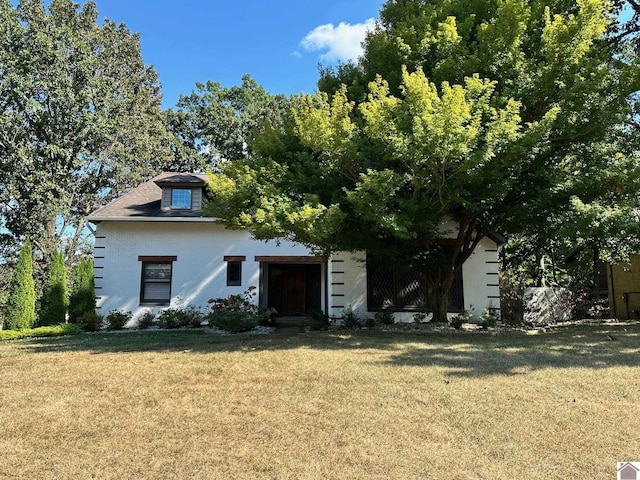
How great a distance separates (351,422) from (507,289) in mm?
13759

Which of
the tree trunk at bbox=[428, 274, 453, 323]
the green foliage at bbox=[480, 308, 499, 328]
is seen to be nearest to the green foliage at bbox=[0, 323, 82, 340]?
the tree trunk at bbox=[428, 274, 453, 323]

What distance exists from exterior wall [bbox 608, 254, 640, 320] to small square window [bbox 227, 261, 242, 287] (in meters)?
13.7

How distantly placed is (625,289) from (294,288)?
41.1 feet

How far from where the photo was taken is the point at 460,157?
7891 mm

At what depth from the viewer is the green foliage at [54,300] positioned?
13984 mm

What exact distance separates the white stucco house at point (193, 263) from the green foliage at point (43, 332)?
1.79 m

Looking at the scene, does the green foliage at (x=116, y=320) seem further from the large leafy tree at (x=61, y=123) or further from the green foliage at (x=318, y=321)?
the large leafy tree at (x=61, y=123)

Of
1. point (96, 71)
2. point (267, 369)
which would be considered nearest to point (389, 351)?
point (267, 369)

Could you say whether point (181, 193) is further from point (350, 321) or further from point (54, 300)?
point (350, 321)

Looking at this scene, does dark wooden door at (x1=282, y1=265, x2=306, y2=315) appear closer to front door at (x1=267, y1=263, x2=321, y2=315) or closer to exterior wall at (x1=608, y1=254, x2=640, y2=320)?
front door at (x1=267, y1=263, x2=321, y2=315)

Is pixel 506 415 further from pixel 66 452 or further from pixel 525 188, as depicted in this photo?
pixel 525 188

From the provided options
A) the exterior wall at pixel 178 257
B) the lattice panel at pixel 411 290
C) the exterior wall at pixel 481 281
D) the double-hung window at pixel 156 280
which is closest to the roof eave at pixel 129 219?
the exterior wall at pixel 178 257

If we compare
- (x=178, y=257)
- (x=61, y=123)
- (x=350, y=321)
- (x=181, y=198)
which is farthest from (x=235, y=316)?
(x=61, y=123)

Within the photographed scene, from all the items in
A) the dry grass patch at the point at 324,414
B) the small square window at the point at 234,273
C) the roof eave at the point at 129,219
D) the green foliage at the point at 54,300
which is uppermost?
the roof eave at the point at 129,219
